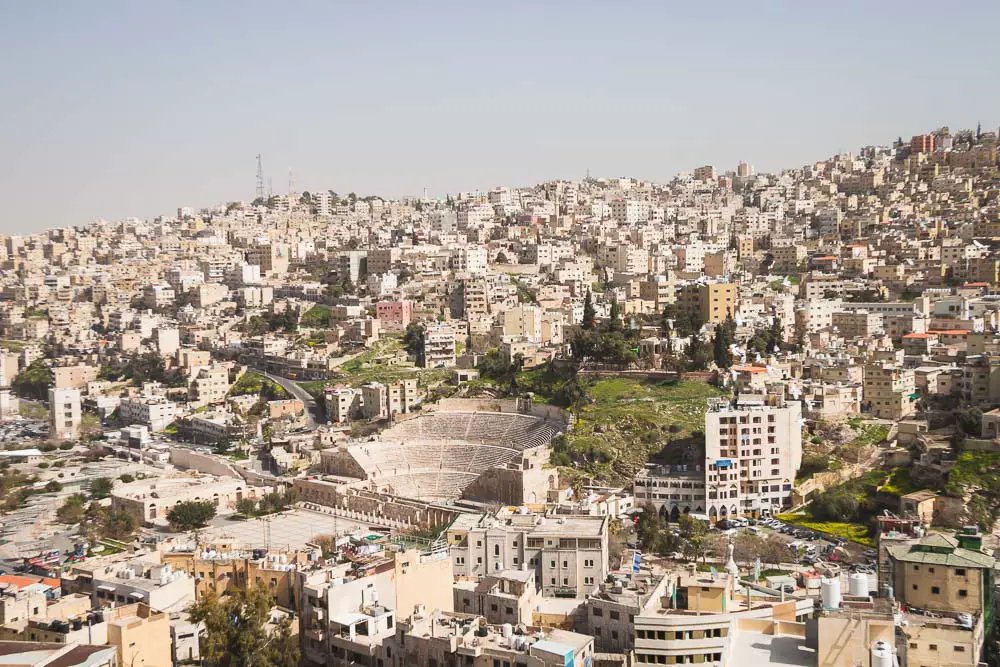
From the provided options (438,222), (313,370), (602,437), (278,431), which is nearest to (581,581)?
(602,437)

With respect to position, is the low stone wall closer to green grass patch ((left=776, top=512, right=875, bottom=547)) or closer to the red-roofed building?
green grass patch ((left=776, top=512, right=875, bottom=547))

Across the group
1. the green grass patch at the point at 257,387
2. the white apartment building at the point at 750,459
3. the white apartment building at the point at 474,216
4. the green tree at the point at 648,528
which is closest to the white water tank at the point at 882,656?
the green tree at the point at 648,528

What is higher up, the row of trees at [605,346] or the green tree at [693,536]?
the row of trees at [605,346]

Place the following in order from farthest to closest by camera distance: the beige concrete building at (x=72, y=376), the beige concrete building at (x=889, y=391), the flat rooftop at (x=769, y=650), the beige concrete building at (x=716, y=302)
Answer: the beige concrete building at (x=72, y=376), the beige concrete building at (x=716, y=302), the beige concrete building at (x=889, y=391), the flat rooftop at (x=769, y=650)

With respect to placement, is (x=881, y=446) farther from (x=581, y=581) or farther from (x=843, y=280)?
(x=843, y=280)

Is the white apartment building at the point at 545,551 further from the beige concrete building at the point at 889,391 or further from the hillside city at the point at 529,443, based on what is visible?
the beige concrete building at the point at 889,391

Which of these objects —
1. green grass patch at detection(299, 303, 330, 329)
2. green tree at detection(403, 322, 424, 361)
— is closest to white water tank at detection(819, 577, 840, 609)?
green tree at detection(403, 322, 424, 361)
